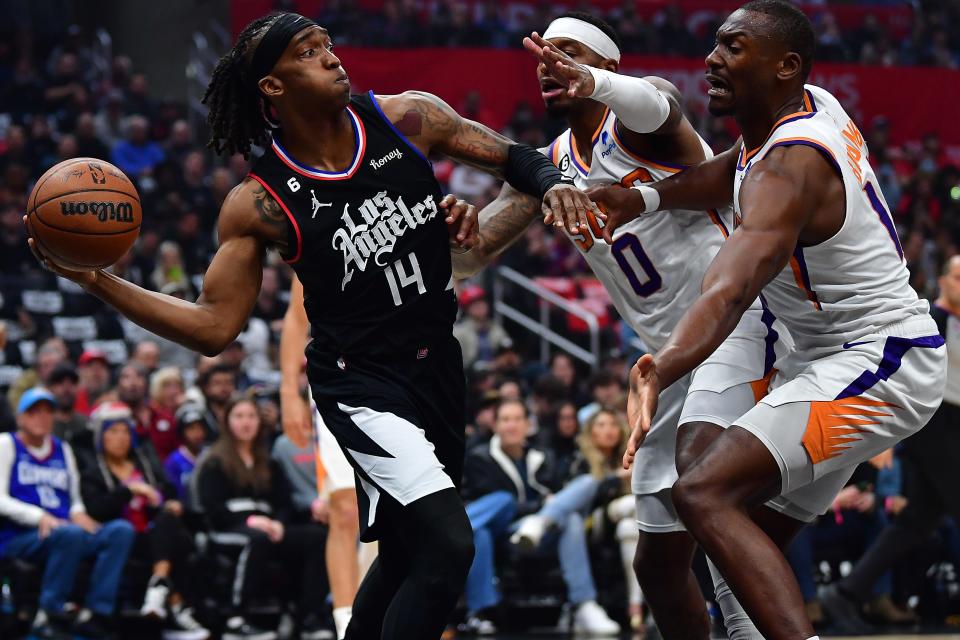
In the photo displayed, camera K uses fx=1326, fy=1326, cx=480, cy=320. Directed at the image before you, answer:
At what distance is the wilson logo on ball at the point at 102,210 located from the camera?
4.30 m

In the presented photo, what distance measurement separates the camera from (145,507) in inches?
355

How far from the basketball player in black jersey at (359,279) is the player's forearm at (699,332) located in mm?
601

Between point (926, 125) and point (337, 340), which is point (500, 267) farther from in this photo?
point (337, 340)

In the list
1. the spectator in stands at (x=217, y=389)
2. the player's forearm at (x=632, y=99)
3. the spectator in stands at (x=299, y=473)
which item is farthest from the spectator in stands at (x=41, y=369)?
the player's forearm at (x=632, y=99)

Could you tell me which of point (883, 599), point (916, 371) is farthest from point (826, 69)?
point (916, 371)

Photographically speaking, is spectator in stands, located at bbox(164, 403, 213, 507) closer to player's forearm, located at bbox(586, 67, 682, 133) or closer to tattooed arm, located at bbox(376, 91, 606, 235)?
tattooed arm, located at bbox(376, 91, 606, 235)

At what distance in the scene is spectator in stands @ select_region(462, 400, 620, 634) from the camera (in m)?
8.93

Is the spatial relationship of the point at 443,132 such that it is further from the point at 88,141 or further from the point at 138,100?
the point at 138,100

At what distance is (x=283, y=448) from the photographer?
9.15m

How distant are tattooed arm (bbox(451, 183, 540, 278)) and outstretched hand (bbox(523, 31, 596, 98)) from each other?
2.20 feet

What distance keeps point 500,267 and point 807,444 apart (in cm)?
1074

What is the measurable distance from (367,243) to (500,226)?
895 mm

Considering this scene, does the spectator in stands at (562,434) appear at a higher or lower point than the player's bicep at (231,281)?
lower

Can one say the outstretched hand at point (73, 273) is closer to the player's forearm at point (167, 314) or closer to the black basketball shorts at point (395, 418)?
the player's forearm at point (167, 314)
